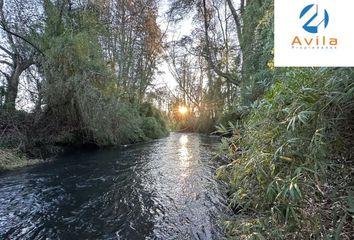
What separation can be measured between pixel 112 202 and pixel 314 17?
3834mm

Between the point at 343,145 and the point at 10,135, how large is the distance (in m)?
8.42

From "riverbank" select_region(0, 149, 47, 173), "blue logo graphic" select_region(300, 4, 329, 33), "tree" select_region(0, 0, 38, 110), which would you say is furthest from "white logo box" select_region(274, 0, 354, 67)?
"tree" select_region(0, 0, 38, 110)

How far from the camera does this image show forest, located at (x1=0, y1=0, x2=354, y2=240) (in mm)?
1646

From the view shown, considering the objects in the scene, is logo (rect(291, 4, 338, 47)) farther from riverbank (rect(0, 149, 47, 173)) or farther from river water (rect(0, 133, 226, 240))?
riverbank (rect(0, 149, 47, 173))

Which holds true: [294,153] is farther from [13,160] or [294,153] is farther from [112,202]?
[13,160]

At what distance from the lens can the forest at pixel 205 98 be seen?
165cm

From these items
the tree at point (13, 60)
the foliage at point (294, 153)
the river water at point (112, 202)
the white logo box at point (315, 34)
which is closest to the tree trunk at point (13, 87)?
the tree at point (13, 60)

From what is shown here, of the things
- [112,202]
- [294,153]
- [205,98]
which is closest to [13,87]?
[112,202]

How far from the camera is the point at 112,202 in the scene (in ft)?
14.1

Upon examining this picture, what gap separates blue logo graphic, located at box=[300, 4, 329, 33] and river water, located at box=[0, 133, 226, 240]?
2.40m

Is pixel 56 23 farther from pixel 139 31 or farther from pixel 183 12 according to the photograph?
pixel 139 31

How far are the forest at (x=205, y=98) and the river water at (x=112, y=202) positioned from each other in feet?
2.03

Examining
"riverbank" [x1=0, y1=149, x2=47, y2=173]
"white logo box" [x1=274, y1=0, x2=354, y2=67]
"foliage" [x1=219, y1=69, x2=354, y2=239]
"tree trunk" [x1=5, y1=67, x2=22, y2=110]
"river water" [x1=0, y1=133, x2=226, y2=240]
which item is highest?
"tree trunk" [x1=5, y1=67, x2=22, y2=110]

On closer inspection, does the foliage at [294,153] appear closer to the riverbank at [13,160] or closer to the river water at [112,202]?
the river water at [112,202]
